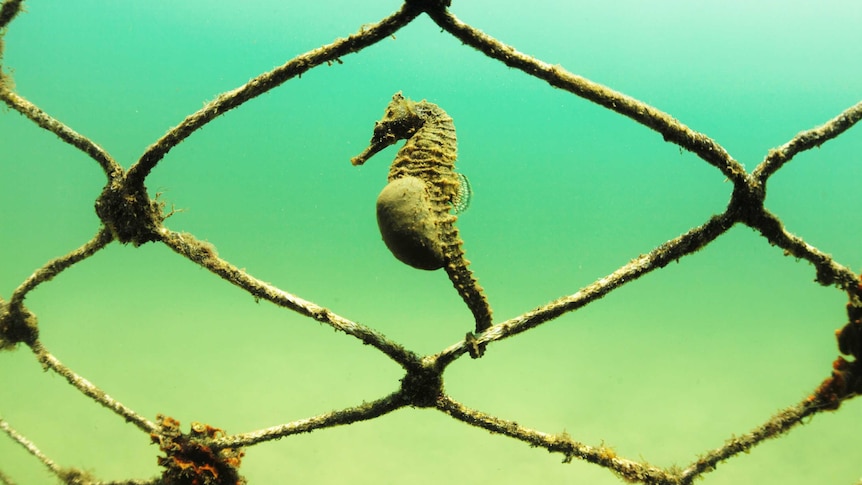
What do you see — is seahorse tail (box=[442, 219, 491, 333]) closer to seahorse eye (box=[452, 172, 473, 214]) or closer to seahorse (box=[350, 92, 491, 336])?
seahorse (box=[350, 92, 491, 336])

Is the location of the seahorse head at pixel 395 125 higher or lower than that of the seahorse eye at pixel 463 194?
higher

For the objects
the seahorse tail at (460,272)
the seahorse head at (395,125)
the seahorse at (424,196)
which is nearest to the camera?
the seahorse at (424,196)

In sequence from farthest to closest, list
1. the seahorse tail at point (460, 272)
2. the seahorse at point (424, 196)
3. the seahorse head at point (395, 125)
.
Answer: the seahorse head at point (395, 125) → the seahorse tail at point (460, 272) → the seahorse at point (424, 196)

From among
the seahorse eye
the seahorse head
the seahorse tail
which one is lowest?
the seahorse tail

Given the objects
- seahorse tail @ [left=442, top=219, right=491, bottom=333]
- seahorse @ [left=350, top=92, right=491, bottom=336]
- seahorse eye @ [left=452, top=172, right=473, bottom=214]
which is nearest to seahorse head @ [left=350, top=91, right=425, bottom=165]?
seahorse @ [left=350, top=92, right=491, bottom=336]

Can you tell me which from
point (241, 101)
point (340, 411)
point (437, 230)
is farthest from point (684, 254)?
point (241, 101)

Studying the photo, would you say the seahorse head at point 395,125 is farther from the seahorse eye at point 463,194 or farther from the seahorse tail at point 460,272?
the seahorse tail at point 460,272

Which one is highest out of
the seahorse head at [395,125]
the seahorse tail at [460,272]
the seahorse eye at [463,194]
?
the seahorse head at [395,125]

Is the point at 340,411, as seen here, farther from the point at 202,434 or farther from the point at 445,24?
the point at 445,24

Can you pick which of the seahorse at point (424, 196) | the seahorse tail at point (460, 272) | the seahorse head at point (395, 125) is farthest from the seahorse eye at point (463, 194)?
the seahorse head at point (395, 125)
